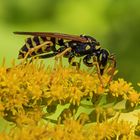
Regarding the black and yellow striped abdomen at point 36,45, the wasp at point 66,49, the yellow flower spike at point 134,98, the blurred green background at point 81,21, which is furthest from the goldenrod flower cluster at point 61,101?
the blurred green background at point 81,21

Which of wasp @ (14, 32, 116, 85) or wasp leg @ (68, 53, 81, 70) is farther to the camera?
wasp @ (14, 32, 116, 85)

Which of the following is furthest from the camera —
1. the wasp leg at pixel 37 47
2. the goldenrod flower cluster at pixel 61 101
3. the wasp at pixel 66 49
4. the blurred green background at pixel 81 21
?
the blurred green background at pixel 81 21

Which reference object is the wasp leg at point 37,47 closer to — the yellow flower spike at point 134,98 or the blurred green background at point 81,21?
the yellow flower spike at point 134,98

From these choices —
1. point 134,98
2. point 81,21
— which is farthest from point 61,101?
point 81,21

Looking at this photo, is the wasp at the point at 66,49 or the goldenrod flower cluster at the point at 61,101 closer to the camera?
the goldenrod flower cluster at the point at 61,101

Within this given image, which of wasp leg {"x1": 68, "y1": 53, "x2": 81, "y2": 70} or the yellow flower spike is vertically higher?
wasp leg {"x1": 68, "y1": 53, "x2": 81, "y2": 70}

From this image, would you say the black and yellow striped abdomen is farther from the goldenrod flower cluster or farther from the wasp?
the goldenrod flower cluster

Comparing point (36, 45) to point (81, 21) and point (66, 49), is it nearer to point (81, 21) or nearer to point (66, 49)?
point (66, 49)

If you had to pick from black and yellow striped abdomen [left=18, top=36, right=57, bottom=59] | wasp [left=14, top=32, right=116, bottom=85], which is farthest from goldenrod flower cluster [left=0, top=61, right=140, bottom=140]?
black and yellow striped abdomen [left=18, top=36, right=57, bottom=59]

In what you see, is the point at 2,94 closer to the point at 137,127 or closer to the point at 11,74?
the point at 11,74
